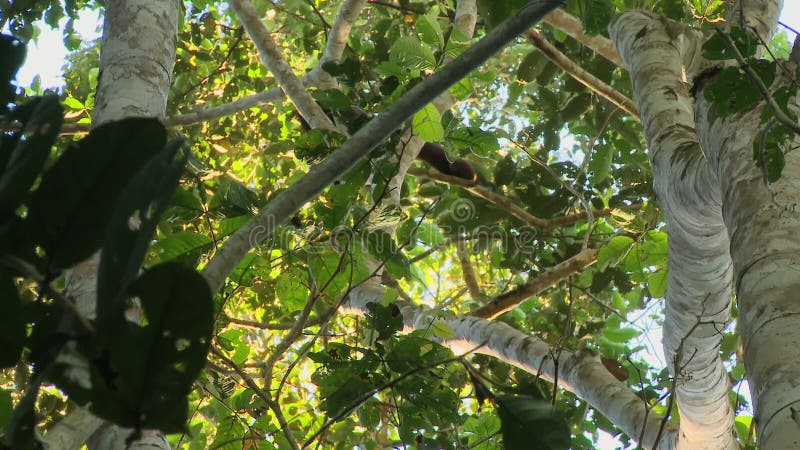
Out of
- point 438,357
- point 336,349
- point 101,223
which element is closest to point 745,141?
point 438,357

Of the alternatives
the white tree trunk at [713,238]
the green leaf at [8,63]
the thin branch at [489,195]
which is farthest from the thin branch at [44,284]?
the thin branch at [489,195]

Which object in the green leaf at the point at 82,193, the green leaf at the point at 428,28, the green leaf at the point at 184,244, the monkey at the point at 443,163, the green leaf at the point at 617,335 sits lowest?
the green leaf at the point at 82,193

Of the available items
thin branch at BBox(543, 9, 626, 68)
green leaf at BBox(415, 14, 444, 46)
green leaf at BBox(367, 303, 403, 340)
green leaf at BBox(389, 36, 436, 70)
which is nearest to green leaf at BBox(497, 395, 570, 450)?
green leaf at BBox(367, 303, 403, 340)

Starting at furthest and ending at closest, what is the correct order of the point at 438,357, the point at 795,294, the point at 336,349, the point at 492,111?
1. the point at 492,111
2. the point at 336,349
3. the point at 438,357
4. the point at 795,294

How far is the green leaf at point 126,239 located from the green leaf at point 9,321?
103 mm

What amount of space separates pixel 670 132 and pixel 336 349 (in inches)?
43.3

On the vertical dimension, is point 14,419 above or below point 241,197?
below

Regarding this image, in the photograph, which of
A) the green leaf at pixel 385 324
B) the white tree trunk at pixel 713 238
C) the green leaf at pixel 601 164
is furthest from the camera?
the green leaf at pixel 601 164

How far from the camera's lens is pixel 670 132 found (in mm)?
1928

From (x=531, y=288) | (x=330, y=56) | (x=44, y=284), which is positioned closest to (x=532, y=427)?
(x=44, y=284)

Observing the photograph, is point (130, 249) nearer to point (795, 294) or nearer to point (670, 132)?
point (795, 294)

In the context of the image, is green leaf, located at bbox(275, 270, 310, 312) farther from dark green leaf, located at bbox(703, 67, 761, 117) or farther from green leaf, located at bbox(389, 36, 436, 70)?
dark green leaf, located at bbox(703, 67, 761, 117)

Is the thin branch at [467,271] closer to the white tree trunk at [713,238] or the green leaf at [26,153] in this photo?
the white tree trunk at [713,238]

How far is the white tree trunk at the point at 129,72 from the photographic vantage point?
1.05 meters
